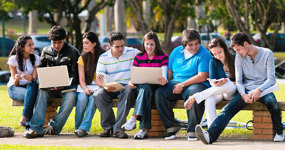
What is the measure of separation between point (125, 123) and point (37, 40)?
26.8 metres

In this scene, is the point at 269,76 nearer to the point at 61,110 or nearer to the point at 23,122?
the point at 61,110

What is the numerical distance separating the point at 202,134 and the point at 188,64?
1236mm

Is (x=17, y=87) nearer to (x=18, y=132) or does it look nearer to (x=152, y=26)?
(x=18, y=132)

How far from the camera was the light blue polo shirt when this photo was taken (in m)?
7.75

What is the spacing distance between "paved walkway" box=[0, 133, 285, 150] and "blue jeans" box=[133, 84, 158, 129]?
247 millimetres

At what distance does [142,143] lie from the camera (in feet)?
24.1

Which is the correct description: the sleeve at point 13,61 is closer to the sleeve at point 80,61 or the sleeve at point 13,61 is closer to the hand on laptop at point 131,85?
the sleeve at point 80,61

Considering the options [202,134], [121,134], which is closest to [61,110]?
[121,134]

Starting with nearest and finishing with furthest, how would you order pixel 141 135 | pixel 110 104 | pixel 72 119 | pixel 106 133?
pixel 141 135 < pixel 106 133 < pixel 110 104 < pixel 72 119

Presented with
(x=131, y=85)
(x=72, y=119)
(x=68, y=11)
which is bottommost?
(x=72, y=119)

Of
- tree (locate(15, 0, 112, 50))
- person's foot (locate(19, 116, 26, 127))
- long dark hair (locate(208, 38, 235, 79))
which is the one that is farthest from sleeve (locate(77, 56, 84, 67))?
tree (locate(15, 0, 112, 50))

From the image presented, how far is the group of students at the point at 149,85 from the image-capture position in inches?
289

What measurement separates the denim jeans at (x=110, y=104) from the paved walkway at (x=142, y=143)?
236 millimetres

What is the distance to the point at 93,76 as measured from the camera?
27.7 feet
